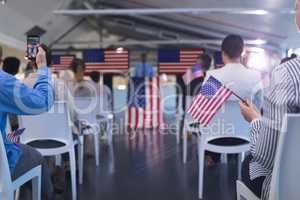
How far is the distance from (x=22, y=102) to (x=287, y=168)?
116 centimetres

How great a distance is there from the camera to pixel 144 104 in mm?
8375

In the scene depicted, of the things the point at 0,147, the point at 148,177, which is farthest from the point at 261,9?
the point at 0,147

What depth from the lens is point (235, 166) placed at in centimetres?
400

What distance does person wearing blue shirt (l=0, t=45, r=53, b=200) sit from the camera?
158cm

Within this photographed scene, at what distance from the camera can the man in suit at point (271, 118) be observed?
124 centimetres

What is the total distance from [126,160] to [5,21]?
410cm

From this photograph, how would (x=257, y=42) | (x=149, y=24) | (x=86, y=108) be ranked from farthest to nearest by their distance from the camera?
1. (x=149, y=24)
2. (x=257, y=42)
3. (x=86, y=108)

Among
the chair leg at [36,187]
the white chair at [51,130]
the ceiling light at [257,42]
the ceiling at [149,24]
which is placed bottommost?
the chair leg at [36,187]

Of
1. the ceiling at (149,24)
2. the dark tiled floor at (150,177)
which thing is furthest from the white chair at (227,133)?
the ceiling at (149,24)

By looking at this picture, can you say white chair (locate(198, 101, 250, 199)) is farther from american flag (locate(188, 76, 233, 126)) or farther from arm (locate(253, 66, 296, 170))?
arm (locate(253, 66, 296, 170))

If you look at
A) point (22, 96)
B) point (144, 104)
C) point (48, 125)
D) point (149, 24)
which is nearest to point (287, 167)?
point (22, 96)

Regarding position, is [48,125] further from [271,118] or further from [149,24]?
[149,24]

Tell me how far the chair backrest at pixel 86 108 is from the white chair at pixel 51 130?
0.94 metres

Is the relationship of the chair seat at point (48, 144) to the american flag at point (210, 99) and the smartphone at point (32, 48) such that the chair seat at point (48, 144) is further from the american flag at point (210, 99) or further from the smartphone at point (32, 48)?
the american flag at point (210, 99)
